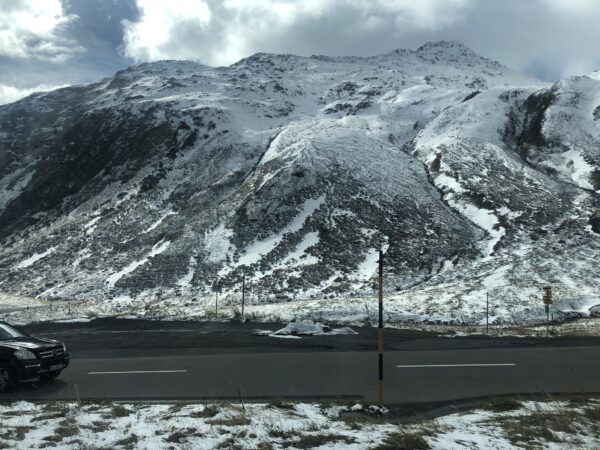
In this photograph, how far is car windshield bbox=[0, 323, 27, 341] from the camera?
11930mm

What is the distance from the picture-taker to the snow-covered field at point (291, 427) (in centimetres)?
681

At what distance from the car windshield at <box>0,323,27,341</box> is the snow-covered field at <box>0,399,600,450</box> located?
300cm

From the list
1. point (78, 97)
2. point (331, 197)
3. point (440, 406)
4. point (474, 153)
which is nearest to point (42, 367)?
point (440, 406)

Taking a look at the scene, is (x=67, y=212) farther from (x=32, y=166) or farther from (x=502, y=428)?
(x=502, y=428)

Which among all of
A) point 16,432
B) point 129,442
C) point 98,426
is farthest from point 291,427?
point 16,432

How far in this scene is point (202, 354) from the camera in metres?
16.6

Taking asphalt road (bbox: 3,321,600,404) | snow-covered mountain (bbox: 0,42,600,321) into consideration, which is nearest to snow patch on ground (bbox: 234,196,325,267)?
snow-covered mountain (bbox: 0,42,600,321)

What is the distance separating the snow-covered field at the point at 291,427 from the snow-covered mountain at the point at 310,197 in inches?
908

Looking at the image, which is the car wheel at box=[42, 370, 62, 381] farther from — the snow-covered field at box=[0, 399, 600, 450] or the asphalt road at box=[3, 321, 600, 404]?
the snow-covered field at box=[0, 399, 600, 450]

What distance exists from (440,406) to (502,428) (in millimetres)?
2100

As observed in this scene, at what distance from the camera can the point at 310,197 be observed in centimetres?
5525

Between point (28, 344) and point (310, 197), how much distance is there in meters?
44.8

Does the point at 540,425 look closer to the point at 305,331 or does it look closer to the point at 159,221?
the point at 305,331

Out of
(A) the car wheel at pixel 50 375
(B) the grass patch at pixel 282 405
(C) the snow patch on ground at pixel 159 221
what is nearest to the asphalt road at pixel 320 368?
(A) the car wheel at pixel 50 375
